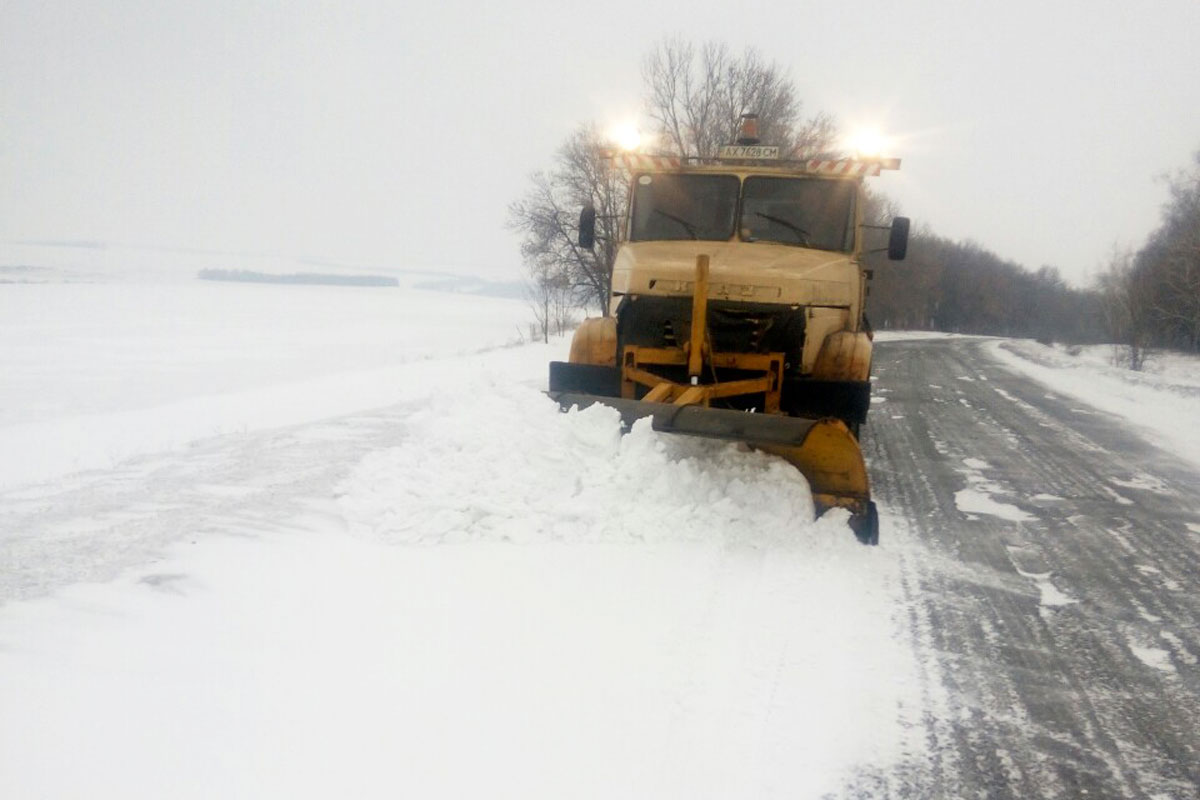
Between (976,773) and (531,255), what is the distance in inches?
1324

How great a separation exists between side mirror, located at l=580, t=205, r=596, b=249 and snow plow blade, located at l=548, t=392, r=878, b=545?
2.92 metres

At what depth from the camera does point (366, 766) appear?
8.53ft

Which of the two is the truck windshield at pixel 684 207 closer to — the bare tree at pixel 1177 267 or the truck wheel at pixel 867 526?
the truck wheel at pixel 867 526

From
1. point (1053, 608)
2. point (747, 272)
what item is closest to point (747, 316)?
point (747, 272)

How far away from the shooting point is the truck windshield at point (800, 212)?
669cm

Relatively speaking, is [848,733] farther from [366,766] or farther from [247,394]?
[247,394]

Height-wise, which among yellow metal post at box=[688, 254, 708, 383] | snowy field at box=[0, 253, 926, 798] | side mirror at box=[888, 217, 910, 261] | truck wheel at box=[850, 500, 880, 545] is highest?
side mirror at box=[888, 217, 910, 261]

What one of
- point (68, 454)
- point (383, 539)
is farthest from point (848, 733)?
point (68, 454)

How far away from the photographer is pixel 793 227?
6.74 m

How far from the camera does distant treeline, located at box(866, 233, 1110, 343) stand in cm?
6201

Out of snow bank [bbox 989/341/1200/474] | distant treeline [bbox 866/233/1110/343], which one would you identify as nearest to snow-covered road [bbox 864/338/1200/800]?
snow bank [bbox 989/341/1200/474]

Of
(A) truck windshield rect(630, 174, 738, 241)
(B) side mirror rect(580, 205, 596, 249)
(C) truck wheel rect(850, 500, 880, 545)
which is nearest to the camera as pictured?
(C) truck wheel rect(850, 500, 880, 545)

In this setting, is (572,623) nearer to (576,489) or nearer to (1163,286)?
(576,489)

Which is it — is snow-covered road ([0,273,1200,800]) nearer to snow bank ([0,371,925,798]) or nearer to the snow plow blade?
snow bank ([0,371,925,798])
